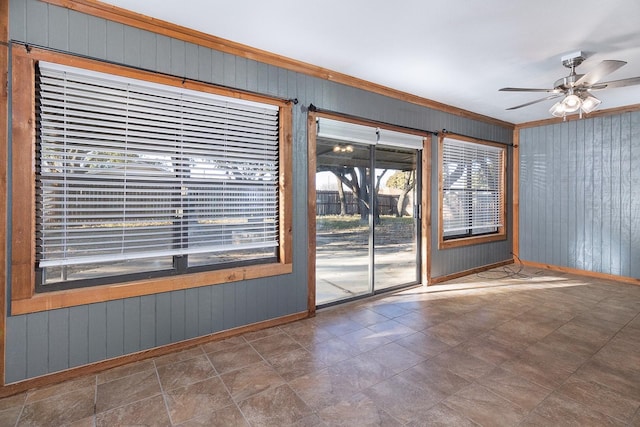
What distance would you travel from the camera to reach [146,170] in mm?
2426

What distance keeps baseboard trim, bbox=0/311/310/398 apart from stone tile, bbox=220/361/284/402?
568mm

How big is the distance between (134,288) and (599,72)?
4131 mm

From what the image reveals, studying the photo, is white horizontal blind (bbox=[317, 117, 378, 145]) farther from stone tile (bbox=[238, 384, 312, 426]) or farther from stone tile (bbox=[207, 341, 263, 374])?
stone tile (bbox=[238, 384, 312, 426])

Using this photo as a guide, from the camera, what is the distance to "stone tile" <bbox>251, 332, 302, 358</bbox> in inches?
99.6

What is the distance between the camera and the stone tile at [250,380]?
2004mm

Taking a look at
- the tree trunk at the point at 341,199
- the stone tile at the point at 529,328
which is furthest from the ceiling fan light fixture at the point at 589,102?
the tree trunk at the point at 341,199

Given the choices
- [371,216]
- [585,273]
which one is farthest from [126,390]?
[585,273]

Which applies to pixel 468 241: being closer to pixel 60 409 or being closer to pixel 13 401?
pixel 60 409

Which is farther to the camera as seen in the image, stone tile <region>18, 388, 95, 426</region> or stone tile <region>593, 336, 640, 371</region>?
stone tile <region>593, 336, 640, 371</region>

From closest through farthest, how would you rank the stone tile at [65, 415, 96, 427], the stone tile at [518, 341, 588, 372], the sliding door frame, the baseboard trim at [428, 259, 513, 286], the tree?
the stone tile at [65, 415, 96, 427] < the stone tile at [518, 341, 588, 372] < the sliding door frame < the tree < the baseboard trim at [428, 259, 513, 286]

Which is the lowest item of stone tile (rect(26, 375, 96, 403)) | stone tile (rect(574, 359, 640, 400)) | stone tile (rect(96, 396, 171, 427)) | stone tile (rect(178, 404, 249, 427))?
stone tile (rect(178, 404, 249, 427))

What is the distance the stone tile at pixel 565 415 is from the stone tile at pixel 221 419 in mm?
1543

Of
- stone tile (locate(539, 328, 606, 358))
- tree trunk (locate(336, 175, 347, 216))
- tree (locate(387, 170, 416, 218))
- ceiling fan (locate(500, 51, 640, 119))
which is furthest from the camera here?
tree (locate(387, 170, 416, 218))

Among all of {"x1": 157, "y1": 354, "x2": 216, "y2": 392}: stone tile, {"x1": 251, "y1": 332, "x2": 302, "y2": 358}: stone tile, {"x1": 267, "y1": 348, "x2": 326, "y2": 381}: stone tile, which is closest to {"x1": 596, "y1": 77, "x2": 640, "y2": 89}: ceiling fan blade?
{"x1": 267, "y1": 348, "x2": 326, "y2": 381}: stone tile
